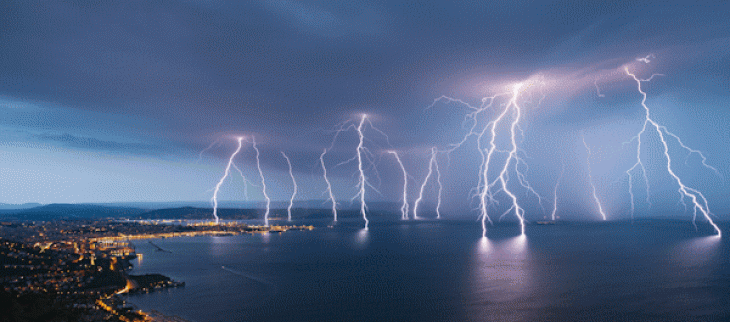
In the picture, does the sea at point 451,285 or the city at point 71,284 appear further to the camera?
Answer: the sea at point 451,285

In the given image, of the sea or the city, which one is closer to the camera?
the city

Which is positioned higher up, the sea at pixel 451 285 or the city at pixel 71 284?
the city at pixel 71 284

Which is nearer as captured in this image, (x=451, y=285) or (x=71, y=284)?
(x=451, y=285)

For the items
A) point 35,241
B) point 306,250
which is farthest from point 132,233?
point 306,250

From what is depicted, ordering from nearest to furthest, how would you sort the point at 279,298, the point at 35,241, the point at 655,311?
the point at 655,311 → the point at 279,298 → the point at 35,241

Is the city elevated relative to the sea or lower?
elevated

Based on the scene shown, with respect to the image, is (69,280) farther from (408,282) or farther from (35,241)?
(35,241)

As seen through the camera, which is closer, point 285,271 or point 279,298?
point 279,298

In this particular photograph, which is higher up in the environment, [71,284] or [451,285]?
[71,284]
